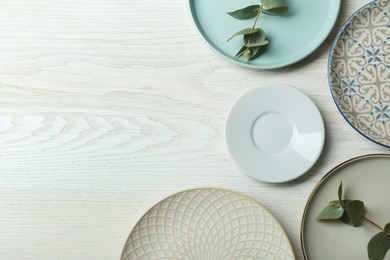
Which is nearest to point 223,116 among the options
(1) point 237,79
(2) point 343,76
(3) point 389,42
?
(1) point 237,79

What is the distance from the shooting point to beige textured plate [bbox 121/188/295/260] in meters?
0.83

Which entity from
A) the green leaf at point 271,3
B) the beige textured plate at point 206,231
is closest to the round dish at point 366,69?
the green leaf at point 271,3

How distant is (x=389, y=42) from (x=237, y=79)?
0.29m

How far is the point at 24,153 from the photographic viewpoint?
2.91 ft

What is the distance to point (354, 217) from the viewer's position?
31.8 inches

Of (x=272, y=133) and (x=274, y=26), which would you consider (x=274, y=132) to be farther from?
(x=274, y=26)

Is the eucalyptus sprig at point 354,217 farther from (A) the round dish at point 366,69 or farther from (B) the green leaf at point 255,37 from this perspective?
(B) the green leaf at point 255,37

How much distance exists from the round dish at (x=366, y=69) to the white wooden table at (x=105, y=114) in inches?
1.0

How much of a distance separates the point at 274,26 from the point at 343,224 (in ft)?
1.24

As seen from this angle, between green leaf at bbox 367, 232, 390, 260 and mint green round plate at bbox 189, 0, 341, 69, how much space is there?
13.6 inches

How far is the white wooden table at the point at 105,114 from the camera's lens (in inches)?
34.3

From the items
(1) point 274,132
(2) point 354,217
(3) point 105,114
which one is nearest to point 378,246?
(2) point 354,217

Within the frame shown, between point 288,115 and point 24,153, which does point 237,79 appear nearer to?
point 288,115

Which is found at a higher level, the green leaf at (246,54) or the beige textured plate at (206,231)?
the green leaf at (246,54)
